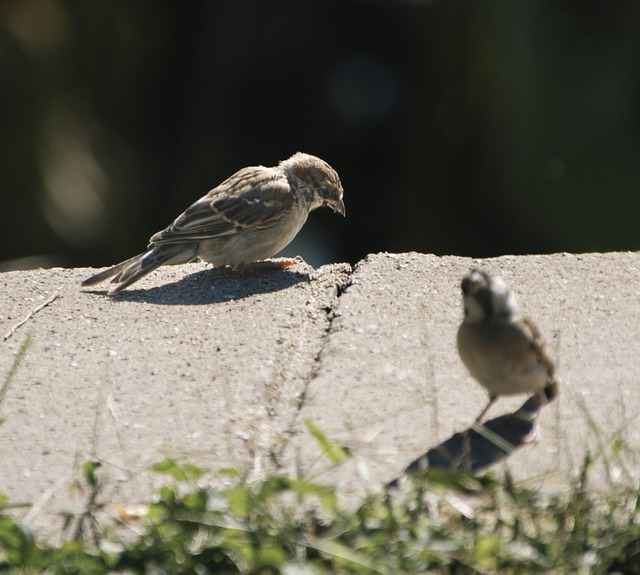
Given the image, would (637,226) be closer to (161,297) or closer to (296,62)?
(296,62)

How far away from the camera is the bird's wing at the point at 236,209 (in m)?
5.16

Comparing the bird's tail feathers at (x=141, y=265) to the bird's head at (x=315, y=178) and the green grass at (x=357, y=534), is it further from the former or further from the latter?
the green grass at (x=357, y=534)

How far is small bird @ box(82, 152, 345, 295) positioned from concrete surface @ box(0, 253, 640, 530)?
73 centimetres

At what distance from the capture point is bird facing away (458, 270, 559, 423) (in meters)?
2.80

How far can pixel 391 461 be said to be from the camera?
8.68 feet

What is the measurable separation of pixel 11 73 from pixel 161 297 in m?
4.10

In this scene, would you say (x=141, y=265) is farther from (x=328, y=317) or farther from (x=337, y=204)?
(x=337, y=204)

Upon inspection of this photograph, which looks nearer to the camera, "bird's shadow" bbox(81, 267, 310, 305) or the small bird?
"bird's shadow" bbox(81, 267, 310, 305)

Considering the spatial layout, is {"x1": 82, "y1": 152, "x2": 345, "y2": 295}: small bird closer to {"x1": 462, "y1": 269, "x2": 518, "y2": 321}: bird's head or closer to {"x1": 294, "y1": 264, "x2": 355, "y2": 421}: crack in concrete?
{"x1": 294, "y1": 264, "x2": 355, "y2": 421}: crack in concrete

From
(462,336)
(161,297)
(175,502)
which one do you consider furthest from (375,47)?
(175,502)

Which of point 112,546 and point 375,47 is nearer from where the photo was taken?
point 112,546

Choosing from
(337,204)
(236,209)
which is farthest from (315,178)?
(236,209)

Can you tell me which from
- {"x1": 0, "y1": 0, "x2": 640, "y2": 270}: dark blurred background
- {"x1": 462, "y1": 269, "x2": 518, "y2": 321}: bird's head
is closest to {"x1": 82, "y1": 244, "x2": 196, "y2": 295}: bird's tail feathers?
{"x1": 462, "y1": 269, "x2": 518, "y2": 321}: bird's head

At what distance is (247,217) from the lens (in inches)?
206
